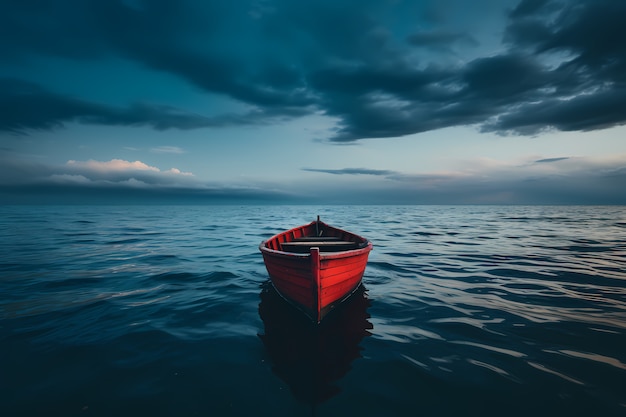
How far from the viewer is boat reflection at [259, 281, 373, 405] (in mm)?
4574

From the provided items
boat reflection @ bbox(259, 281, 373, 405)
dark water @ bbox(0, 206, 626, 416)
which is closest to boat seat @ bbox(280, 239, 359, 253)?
dark water @ bbox(0, 206, 626, 416)

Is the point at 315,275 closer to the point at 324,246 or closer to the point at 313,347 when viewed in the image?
the point at 313,347

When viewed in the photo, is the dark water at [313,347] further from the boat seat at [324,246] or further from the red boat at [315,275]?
the boat seat at [324,246]

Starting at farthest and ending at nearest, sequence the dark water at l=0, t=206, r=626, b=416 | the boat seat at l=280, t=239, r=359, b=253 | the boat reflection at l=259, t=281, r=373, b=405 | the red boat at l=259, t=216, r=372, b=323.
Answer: the boat seat at l=280, t=239, r=359, b=253
the red boat at l=259, t=216, r=372, b=323
the boat reflection at l=259, t=281, r=373, b=405
the dark water at l=0, t=206, r=626, b=416

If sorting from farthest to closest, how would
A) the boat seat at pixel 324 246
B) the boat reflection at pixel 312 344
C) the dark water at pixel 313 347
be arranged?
the boat seat at pixel 324 246
the boat reflection at pixel 312 344
the dark water at pixel 313 347

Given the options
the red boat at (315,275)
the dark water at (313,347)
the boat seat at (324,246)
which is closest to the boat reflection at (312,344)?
the dark water at (313,347)

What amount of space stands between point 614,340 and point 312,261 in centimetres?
708

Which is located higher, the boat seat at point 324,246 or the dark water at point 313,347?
the boat seat at point 324,246

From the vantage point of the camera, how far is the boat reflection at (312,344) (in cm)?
457

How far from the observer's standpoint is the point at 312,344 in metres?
5.77

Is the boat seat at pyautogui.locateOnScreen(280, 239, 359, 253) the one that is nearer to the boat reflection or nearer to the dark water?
the dark water

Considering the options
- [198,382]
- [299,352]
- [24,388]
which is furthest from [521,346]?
[24,388]

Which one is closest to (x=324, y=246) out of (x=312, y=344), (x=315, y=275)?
(x=315, y=275)

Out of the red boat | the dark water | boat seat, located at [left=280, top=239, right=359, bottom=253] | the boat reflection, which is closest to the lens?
the dark water
